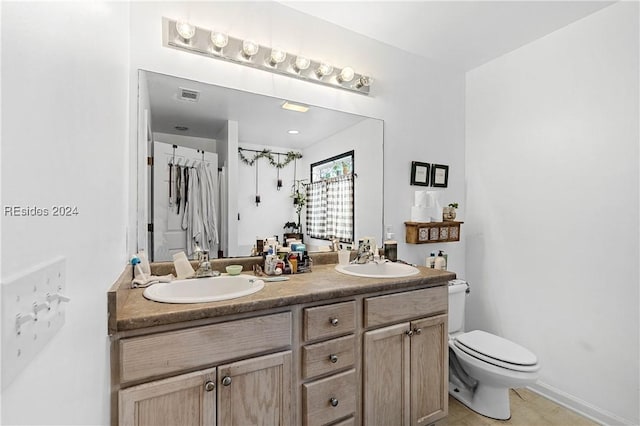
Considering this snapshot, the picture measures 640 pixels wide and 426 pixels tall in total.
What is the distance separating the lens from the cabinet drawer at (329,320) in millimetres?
1291

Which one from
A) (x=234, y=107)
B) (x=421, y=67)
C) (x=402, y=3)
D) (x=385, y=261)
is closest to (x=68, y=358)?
(x=234, y=107)

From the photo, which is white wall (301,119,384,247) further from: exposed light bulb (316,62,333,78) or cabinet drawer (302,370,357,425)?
cabinet drawer (302,370,357,425)

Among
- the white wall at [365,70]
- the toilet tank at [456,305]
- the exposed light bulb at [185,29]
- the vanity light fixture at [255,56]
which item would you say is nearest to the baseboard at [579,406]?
the toilet tank at [456,305]

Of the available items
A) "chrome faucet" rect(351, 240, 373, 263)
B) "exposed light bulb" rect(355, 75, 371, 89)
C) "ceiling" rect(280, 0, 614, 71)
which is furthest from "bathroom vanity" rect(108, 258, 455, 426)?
"ceiling" rect(280, 0, 614, 71)

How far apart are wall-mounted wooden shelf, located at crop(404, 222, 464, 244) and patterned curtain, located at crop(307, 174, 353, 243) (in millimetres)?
497

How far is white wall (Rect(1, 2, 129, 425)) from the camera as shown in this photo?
13.9 inches

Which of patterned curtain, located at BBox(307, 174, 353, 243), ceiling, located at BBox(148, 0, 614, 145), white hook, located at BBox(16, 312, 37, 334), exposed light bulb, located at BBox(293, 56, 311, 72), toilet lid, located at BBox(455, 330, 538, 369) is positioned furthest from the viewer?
patterned curtain, located at BBox(307, 174, 353, 243)

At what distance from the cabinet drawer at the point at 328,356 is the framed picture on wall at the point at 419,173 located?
1419 mm

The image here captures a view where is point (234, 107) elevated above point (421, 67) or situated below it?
below

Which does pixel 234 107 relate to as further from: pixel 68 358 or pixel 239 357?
pixel 68 358

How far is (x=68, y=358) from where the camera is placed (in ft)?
1.74

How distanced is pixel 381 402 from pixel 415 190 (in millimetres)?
1497

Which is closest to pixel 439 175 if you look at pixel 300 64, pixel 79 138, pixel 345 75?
pixel 345 75

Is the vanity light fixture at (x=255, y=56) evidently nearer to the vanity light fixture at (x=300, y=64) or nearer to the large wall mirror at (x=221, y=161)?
the vanity light fixture at (x=300, y=64)
